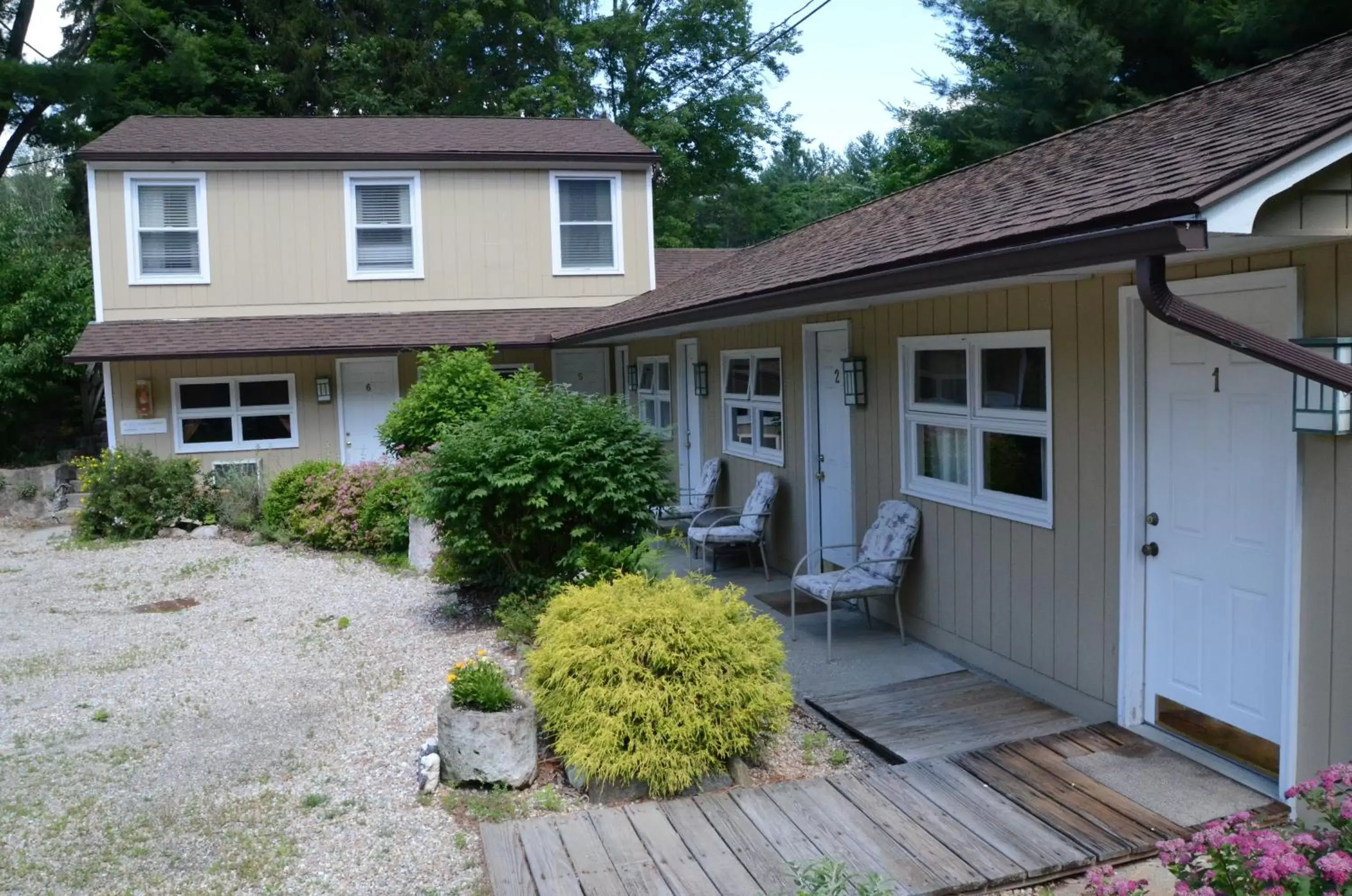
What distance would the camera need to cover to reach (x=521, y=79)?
2867 centimetres

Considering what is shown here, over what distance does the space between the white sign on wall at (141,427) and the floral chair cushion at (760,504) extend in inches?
376

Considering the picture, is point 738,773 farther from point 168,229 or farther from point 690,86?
point 690,86

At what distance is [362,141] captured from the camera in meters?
16.1

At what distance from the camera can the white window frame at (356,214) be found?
15.6 meters

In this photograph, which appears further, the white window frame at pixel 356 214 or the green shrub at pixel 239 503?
the white window frame at pixel 356 214

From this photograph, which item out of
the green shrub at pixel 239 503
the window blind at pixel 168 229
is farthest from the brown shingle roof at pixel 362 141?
the green shrub at pixel 239 503

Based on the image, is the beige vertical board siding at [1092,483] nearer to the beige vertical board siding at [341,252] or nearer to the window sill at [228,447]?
the beige vertical board siding at [341,252]

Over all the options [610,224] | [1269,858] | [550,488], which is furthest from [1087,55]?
[1269,858]

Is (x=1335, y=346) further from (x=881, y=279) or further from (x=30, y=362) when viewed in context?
(x=30, y=362)

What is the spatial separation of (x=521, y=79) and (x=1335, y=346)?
2740 centimetres

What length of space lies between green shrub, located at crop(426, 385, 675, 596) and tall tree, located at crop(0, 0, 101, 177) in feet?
60.6

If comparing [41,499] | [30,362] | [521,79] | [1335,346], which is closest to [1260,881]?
[1335,346]

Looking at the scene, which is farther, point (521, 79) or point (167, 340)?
point (521, 79)

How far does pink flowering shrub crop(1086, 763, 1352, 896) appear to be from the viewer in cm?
253
